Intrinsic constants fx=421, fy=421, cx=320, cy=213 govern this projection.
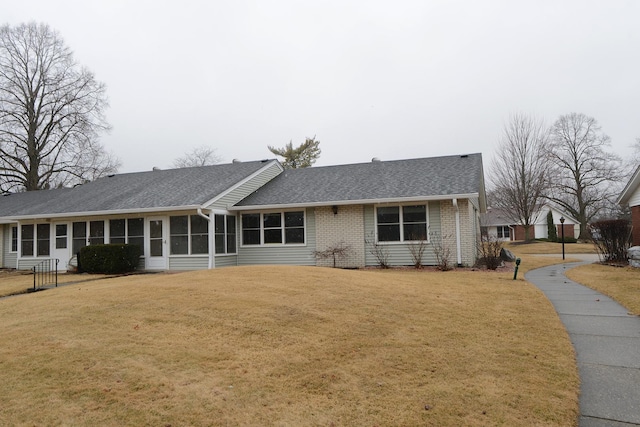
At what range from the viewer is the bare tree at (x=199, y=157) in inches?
2074

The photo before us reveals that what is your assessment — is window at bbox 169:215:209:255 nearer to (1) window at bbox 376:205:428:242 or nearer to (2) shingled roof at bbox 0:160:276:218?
(2) shingled roof at bbox 0:160:276:218

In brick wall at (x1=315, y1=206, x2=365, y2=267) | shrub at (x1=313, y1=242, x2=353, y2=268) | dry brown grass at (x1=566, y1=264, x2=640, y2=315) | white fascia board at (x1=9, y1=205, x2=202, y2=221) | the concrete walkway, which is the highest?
white fascia board at (x1=9, y1=205, x2=202, y2=221)

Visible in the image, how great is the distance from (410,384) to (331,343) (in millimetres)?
1425

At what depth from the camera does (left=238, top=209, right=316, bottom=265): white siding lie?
1666cm

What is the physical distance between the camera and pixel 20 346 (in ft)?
17.1

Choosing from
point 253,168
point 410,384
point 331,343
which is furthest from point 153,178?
point 410,384

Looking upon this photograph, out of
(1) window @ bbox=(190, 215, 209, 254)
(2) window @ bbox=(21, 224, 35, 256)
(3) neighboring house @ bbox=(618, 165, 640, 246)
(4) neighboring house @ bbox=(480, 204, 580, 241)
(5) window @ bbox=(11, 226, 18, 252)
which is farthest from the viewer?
(4) neighboring house @ bbox=(480, 204, 580, 241)

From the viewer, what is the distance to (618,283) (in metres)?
10.9

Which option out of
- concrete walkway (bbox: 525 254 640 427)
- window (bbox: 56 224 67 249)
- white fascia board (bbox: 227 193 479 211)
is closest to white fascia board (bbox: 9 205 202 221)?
window (bbox: 56 224 67 249)

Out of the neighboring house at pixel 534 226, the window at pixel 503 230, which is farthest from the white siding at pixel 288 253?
the window at pixel 503 230

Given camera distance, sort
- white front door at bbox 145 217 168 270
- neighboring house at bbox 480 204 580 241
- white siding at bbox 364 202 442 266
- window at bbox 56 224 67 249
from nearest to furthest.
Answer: white siding at bbox 364 202 442 266
white front door at bbox 145 217 168 270
window at bbox 56 224 67 249
neighboring house at bbox 480 204 580 241

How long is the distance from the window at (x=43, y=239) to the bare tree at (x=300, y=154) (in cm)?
2549

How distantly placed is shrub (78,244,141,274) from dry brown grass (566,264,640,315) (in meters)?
15.1

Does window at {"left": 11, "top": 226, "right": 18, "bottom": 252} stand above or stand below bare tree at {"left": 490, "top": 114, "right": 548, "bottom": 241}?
below
